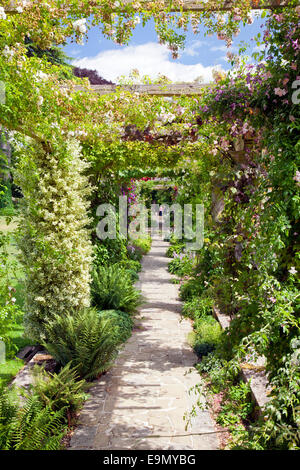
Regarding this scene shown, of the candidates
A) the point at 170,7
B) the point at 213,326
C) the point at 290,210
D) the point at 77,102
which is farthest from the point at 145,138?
the point at 290,210

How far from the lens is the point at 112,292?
6.53m

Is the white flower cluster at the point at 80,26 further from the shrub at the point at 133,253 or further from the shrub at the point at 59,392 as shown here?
the shrub at the point at 133,253

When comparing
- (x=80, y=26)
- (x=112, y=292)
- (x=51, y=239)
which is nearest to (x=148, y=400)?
(x=51, y=239)

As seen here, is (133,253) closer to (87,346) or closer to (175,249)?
(175,249)

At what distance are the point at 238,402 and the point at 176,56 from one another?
151 inches

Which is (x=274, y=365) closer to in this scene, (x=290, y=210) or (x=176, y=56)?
(x=290, y=210)

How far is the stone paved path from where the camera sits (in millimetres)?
3311

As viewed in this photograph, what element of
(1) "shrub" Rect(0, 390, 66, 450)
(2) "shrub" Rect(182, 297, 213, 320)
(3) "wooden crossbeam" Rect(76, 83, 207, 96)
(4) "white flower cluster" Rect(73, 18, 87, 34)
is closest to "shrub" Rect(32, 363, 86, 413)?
(1) "shrub" Rect(0, 390, 66, 450)

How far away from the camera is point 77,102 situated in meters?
4.12

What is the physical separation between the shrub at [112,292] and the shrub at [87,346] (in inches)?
72.8

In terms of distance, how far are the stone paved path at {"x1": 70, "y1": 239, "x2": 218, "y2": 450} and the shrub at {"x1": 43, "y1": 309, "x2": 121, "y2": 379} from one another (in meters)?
0.25

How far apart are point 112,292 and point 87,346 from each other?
225cm

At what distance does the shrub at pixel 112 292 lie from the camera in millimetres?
6467

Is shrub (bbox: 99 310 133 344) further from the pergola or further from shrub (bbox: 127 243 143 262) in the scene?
shrub (bbox: 127 243 143 262)
